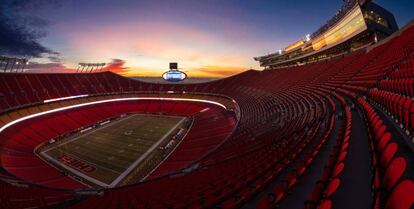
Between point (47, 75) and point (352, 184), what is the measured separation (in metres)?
52.4

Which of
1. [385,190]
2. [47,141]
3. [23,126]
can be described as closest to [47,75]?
[23,126]

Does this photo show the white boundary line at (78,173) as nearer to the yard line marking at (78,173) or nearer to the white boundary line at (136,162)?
the yard line marking at (78,173)

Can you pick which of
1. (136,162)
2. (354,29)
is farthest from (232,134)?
(354,29)

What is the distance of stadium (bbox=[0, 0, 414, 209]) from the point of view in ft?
16.3

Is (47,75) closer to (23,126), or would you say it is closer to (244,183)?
(23,126)

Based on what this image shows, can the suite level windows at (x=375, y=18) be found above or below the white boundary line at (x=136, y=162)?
above

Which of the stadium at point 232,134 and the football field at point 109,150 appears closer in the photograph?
the stadium at point 232,134

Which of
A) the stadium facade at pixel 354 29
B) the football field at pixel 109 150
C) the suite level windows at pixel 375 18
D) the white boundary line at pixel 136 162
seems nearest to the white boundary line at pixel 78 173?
the football field at pixel 109 150

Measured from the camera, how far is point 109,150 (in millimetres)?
25578

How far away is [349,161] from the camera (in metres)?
5.39

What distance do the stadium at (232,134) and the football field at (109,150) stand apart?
180 mm

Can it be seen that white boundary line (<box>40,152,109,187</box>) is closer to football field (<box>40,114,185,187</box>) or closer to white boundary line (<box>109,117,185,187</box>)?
football field (<box>40,114,185,187</box>)

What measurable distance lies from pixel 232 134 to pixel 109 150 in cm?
1342

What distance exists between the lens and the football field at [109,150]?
2034 cm
